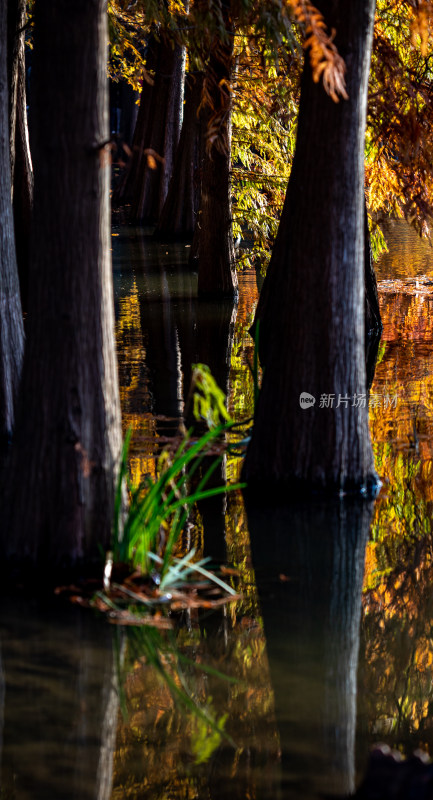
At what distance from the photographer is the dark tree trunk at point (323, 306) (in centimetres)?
679

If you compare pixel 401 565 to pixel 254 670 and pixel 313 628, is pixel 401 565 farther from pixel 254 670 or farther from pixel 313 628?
pixel 254 670

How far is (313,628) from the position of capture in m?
5.38

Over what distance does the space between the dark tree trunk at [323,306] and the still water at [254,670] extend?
36 cm

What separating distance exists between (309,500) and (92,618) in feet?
7.05

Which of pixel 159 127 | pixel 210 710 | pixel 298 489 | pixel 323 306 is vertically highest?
pixel 159 127

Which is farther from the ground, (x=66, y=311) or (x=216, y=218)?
(x=216, y=218)

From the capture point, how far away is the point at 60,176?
18.2 feet

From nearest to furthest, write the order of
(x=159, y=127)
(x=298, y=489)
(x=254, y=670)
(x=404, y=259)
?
(x=254, y=670) < (x=298, y=489) < (x=404, y=259) < (x=159, y=127)

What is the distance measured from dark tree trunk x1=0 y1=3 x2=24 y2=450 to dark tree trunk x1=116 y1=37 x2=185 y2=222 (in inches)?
561

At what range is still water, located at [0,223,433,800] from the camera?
4125mm

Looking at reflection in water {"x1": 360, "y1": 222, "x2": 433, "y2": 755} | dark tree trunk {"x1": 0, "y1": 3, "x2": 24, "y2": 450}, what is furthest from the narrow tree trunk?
dark tree trunk {"x1": 0, "y1": 3, "x2": 24, "y2": 450}

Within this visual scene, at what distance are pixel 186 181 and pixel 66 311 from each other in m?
16.8

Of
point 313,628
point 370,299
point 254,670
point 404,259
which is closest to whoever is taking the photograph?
point 254,670

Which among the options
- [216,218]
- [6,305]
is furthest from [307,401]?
[216,218]
